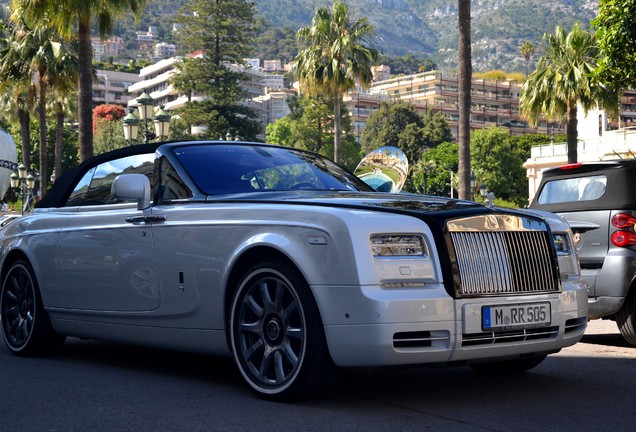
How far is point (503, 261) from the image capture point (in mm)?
5641

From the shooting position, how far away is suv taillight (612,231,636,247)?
8656 mm

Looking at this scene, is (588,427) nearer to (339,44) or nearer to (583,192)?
(583,192)

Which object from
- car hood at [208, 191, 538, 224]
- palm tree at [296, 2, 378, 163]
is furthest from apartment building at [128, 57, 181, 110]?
car hood at [208, 191, 538, 224]

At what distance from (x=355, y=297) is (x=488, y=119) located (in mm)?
177508

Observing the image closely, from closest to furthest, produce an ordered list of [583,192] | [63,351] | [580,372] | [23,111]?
[580,372] → [63,351] → [583,192] → [23,111]

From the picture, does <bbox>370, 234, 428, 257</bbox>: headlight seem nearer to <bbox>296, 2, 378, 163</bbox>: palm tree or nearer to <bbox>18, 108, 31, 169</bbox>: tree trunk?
<bbox>296, 2, 378, 163</bbox>: palm tree

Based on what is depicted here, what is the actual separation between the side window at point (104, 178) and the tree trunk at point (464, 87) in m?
14.3

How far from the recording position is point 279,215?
18.7ft

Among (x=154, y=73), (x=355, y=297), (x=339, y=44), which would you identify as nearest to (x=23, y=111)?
(x=339, y=44)

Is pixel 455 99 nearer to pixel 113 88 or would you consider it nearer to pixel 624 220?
pixel 113 88

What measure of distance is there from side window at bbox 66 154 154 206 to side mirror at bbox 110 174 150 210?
32 centimetres

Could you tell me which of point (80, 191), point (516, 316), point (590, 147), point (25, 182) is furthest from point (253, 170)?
point (590, 147)

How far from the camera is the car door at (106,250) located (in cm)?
673

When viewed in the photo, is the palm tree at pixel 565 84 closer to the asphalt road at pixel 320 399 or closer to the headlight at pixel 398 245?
the asphalt road at pixel 320 399
